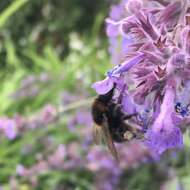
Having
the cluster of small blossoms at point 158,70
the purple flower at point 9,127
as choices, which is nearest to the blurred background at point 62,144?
the purple flower at point 9,127

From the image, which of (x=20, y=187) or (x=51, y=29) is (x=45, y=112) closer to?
(x=20, y=187)

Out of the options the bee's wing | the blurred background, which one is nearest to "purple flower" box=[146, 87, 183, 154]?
the bee's wing

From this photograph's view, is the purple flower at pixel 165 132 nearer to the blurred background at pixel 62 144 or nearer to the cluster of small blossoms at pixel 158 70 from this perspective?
the cluster of small blossoms at pixel 158 70

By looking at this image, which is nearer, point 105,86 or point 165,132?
point 165,132

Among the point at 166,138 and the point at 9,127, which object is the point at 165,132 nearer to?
the point at 166,138

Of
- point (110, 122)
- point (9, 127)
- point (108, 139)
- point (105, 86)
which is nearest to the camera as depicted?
point (105, 86)

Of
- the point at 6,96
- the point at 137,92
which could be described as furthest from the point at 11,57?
the point at 137,92

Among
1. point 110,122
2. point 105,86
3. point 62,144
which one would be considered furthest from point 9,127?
point 105,86

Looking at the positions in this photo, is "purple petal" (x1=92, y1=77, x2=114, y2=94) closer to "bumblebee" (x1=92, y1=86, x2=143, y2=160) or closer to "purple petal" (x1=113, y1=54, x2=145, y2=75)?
"purple petal" (x1=113, y1=54, x2=145, y2=75)
